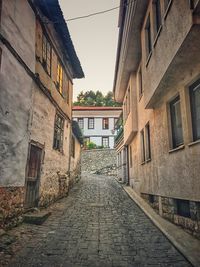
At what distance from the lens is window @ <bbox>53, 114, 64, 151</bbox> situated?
10.8 metres

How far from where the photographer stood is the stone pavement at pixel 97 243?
4219 mm

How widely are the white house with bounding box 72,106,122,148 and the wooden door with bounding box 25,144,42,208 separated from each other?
106 ft

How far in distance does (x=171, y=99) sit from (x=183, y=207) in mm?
3115

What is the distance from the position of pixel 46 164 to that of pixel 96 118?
107ft

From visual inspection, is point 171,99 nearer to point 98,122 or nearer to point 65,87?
point 65,87

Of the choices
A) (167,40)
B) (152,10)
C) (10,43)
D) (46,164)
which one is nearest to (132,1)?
(152,10)

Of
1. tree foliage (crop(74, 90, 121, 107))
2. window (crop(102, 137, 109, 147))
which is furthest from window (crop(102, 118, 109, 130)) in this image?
tree foliage (crop(74, 90, 121, 107))

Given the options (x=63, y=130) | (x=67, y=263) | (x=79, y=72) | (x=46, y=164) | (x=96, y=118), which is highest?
(x=96, y=118)

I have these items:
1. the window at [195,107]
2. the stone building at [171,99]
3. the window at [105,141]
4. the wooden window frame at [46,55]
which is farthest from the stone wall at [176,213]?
the window at [105,141]

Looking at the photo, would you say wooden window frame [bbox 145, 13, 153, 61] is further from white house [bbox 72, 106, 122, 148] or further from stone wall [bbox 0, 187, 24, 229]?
white house [bbox 72, 106, 122, 148]

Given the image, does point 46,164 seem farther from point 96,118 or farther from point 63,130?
point 96,118

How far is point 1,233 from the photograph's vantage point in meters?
5.18

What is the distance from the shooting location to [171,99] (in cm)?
716

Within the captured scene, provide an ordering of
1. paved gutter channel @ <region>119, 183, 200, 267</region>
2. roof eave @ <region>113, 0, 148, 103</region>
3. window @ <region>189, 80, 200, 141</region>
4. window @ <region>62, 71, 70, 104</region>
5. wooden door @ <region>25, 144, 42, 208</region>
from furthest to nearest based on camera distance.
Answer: window @ <region>62, 71, 70, 104</region> → roof eave @ <region>113, 0, 148, 103</region> → wooden door @ <region>25, 144, 42, 208</region> → window @ <region>189, 80, 200, 141</region> → paved gutter channel @ <region>119, 183, 200, 267</region>
